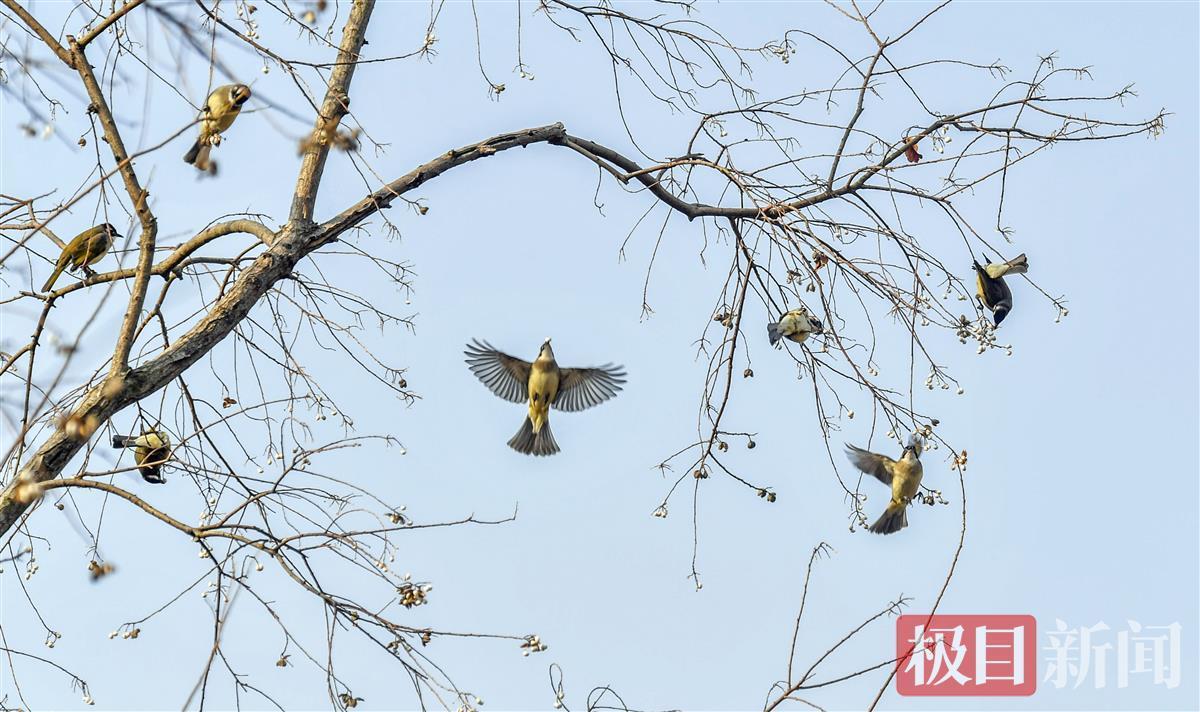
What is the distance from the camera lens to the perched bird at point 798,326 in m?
4.48

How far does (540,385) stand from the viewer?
24.4 ft

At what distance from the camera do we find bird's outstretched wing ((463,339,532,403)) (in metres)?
7.46

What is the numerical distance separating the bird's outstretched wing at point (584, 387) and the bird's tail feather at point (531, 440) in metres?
0.17

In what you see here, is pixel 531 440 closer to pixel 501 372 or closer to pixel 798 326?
pixel 501 372

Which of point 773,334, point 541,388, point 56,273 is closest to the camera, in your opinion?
point 773,334

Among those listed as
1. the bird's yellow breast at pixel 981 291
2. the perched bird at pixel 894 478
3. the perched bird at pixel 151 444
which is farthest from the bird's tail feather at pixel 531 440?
the perched bird at pixel 151 444

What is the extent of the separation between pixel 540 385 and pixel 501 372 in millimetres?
268

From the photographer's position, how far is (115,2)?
421 cm

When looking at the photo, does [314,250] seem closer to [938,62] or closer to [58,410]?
[58,410]

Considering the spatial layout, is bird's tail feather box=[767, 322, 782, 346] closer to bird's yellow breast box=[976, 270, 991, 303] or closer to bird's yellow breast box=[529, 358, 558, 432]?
bird's yellow breast box=[976, 270, 991, 303]

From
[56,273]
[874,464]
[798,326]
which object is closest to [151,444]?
[56,273]

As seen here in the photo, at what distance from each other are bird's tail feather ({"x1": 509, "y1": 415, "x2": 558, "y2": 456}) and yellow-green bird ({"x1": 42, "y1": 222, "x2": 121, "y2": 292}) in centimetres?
278

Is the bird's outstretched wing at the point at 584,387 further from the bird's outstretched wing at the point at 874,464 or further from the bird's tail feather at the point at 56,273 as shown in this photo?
the bird's tail feather at the point at 56,273

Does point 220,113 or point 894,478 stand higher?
point 894,478
